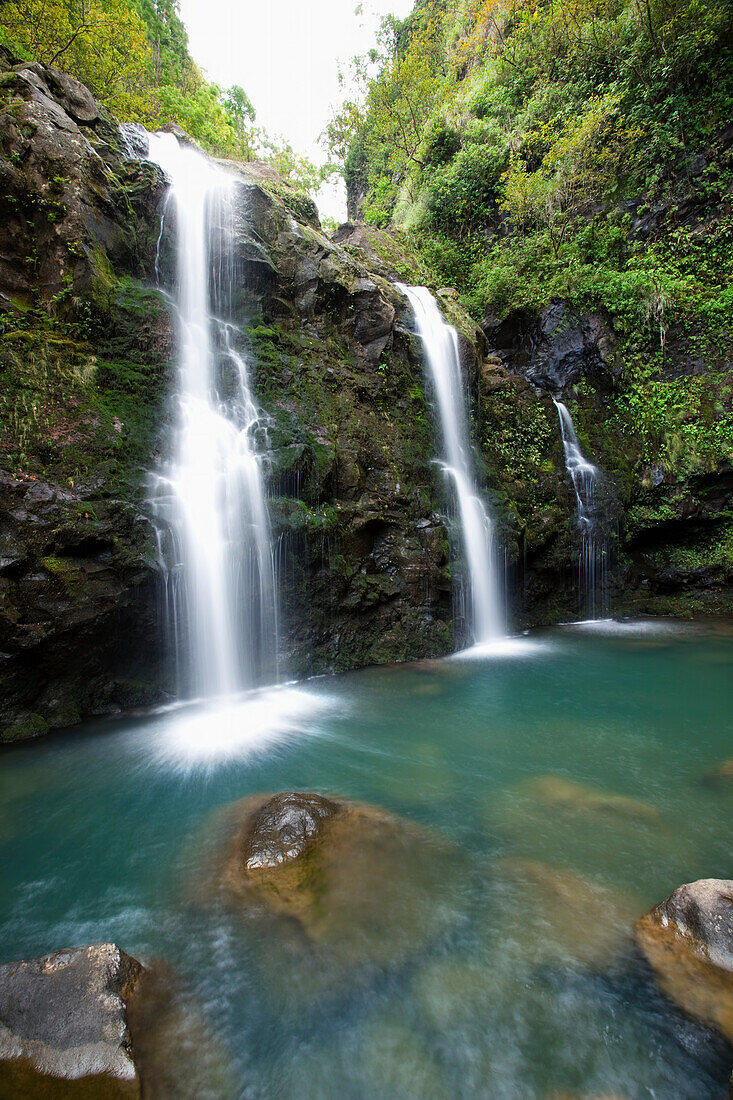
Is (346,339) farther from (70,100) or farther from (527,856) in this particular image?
(527,856)

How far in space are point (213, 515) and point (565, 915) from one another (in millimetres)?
6097

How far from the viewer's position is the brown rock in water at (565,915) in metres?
2.75

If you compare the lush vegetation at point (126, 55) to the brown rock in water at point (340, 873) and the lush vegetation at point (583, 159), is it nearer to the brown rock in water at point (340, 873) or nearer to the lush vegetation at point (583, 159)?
the lush vegetation at point (583, 159)

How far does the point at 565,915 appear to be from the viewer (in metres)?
3.00

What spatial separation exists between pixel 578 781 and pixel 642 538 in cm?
881

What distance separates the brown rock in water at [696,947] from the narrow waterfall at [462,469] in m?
6.62

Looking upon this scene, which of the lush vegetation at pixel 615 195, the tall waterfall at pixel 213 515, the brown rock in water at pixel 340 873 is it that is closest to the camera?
the brown rock in water at pixel 340 873

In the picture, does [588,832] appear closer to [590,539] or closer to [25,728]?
[25,728]

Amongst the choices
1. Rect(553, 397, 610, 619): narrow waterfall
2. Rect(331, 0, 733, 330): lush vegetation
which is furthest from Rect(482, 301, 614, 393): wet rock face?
Rect(553, 397, 610, 619): narrow waterfall

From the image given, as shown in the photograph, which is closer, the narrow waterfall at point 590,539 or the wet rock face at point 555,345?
the narrow waterfall at point 590,539

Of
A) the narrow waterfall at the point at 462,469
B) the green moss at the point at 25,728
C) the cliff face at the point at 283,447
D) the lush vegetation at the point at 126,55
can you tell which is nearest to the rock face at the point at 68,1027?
the green moss at the point at 25,728

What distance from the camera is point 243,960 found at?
276cm

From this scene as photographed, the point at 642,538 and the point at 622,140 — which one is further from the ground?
the point at 622,140

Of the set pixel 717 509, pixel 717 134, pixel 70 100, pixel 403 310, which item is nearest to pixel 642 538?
pixel 717 509
